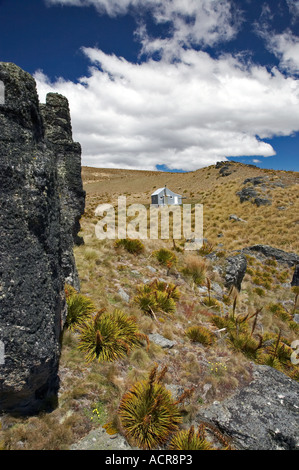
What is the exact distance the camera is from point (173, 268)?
1228 centimetres

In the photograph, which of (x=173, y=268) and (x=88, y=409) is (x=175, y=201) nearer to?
(x=173, y=268)

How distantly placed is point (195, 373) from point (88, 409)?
8.87 ft

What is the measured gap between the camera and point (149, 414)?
4297 millimetres

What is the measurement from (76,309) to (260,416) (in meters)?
4.56

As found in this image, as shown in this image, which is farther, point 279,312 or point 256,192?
point 256,192

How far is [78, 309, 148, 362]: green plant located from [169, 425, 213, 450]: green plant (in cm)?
190

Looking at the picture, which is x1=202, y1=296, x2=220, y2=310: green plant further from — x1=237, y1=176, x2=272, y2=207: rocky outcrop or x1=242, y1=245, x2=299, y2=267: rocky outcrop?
x1=237, y1=176, x2=272, y2=207: rocky outcrop

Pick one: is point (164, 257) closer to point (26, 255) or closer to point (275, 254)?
point (26, 255)

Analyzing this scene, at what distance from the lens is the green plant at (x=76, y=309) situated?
5.97 meters

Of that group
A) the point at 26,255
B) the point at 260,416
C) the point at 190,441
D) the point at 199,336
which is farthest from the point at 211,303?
the point at 26,255

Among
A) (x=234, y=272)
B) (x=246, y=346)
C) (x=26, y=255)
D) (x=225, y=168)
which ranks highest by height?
(x=225, y=168)

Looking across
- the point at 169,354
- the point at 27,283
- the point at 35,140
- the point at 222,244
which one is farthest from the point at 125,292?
the point at 222,244

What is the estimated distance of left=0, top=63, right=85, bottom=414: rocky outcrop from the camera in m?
3.61

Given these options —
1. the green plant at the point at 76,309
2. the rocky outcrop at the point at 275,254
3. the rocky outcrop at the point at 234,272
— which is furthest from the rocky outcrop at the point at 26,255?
the rocky outcrop at the point at 275,254
